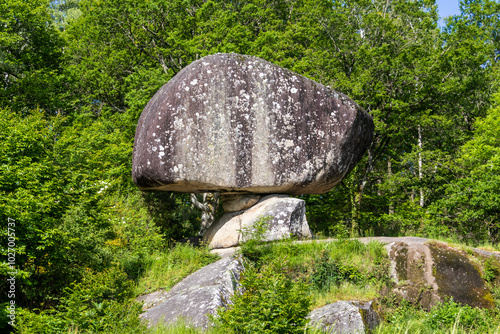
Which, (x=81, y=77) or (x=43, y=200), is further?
(x=81, y=77)

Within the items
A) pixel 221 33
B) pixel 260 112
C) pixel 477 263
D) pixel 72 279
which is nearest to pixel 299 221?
pixel 260 112

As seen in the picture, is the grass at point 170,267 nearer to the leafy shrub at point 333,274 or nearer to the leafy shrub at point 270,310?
the leafy shrub at point 333,274

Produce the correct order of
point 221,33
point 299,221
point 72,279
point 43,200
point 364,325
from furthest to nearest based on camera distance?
point 221,33 < point 299,221 < point 72,279 < point 43,200 < point 364,325

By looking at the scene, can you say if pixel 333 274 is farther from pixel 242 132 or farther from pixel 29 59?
pixel 29 59

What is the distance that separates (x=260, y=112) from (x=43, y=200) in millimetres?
5752

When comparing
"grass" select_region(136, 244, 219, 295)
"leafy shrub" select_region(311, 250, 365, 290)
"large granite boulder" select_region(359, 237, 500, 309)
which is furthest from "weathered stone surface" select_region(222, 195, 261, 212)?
"large granite boulder" select_region(359, 237, 500, 309)

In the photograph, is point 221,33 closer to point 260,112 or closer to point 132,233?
point 260,112

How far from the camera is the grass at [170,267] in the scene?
10.3 meters

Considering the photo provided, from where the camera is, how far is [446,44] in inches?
741

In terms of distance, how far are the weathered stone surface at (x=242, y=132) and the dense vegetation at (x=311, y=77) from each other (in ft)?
6.04

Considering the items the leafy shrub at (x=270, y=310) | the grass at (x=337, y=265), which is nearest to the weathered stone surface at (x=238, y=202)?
the grass at (x=337, y=265)

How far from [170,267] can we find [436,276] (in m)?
6.07

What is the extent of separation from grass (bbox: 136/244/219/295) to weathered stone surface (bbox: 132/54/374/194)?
1.75 m

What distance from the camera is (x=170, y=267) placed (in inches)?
431
